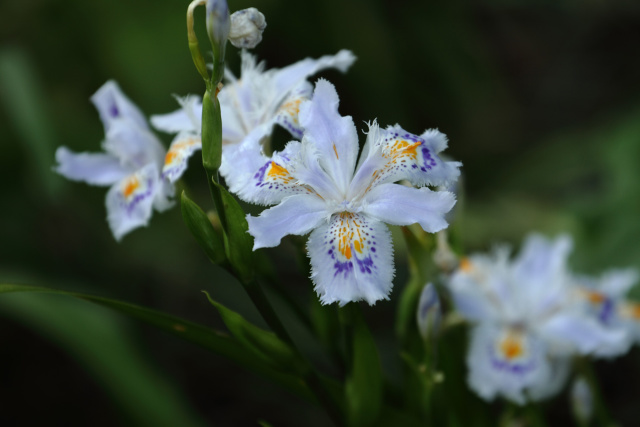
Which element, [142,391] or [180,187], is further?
[142,391]

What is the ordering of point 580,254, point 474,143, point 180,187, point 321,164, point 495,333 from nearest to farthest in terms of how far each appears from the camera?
1. point 321,164
2. point 180,187
3. point 495,333
4. point 580,254
5. point 474,143

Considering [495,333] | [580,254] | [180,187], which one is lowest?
[180,187]

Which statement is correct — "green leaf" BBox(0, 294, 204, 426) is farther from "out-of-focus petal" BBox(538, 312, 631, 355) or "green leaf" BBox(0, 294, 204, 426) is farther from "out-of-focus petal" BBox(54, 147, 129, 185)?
"out-of-focus petal" BBox(538, 312, 631, 355)

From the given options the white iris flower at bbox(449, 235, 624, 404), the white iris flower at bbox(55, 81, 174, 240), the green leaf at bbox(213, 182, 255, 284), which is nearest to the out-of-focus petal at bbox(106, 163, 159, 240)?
the white iris flower at bbox(55, 81, 174, 240)

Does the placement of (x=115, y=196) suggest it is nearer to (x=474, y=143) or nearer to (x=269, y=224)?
(x=269, y=224)

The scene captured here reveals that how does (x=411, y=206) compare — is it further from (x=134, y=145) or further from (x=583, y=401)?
(x=583, y=401)

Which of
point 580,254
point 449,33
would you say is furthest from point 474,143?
point 580,254

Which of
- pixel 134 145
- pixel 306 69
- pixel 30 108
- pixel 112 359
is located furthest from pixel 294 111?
pixel 30 108
